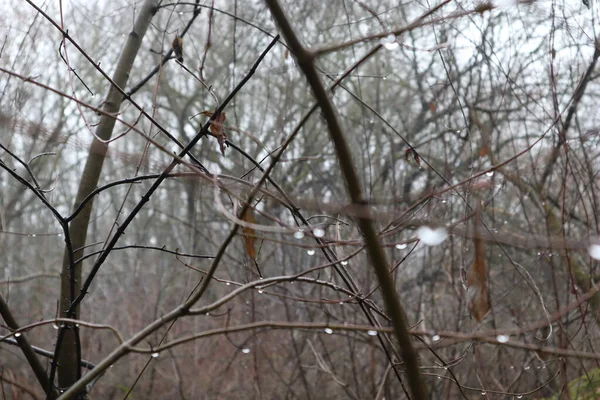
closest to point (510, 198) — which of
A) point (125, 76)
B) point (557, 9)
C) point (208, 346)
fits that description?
point (557, 9)

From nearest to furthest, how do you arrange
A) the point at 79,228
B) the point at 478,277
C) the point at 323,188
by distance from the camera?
the point at 478,277 < the point at 79,228 < the point at 323,188

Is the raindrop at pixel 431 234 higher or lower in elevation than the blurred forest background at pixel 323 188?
lower

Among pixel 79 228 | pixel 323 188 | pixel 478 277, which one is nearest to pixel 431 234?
pixel 478 277

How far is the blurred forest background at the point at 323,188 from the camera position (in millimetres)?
2303

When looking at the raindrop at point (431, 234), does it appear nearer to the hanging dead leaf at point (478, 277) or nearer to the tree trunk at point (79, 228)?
the hanging dead leaf at point (478, 277)

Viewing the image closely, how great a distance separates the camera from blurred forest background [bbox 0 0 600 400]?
2.30 m

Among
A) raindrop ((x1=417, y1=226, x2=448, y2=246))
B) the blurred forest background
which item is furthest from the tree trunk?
raindrop ((x1=417, y1=226, x2=448, y2=246))

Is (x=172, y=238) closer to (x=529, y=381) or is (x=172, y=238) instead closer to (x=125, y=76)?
(x=529, y=381)

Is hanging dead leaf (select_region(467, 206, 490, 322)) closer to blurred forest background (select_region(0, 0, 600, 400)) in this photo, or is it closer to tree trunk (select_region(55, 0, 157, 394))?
blurred forest background (select_region(0, 0, 600, 400))

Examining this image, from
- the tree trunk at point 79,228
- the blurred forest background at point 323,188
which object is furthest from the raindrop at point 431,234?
the tree trunk at point 79,228

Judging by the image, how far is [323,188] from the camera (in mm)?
5934

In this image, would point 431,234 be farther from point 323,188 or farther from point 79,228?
point 323,188

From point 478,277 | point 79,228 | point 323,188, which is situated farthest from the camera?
point 323,188

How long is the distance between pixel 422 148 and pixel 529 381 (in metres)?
2.23
